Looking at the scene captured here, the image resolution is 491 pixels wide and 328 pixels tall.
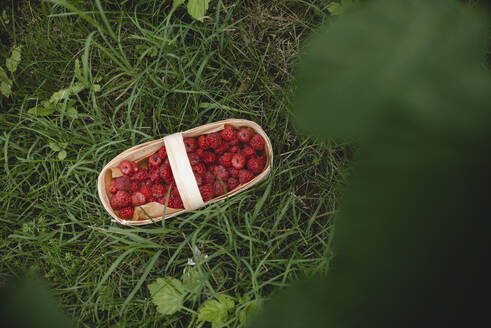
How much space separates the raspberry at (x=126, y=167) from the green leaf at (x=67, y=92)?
620mm

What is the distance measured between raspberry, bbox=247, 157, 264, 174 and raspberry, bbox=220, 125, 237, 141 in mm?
172

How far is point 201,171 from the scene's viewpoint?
5.87ft

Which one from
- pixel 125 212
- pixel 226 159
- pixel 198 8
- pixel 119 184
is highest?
pixel 198 8

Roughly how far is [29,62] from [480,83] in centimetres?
248

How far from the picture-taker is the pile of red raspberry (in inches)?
70.1

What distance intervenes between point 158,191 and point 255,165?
582 mm

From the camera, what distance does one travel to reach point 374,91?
829 mm

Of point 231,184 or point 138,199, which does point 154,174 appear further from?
point 231,184

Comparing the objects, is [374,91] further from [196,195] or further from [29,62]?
[29,62]

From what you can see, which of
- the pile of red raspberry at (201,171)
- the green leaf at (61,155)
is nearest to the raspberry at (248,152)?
the pile of red raspberry at (201,171)

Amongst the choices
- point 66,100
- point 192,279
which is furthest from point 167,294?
point 66,100

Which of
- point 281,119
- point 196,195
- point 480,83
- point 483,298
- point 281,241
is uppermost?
point 480,83

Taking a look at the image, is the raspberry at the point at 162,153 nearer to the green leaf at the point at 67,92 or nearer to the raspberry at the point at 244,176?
the raspberry at the point at 244,176

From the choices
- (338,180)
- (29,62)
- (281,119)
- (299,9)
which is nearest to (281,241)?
(338,180)
